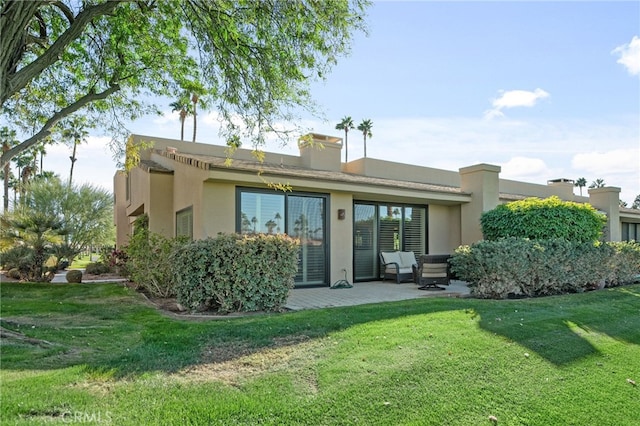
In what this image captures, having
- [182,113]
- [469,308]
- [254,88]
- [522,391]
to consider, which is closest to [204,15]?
[254,88]

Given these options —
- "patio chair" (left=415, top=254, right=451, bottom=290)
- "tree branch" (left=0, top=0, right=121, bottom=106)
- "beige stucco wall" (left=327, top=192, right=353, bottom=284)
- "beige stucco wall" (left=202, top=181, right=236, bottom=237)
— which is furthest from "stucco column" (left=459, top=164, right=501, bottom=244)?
"tree branch" (left=0, top=0, right=121, bottom=106)

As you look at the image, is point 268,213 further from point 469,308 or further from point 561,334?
point 561,334

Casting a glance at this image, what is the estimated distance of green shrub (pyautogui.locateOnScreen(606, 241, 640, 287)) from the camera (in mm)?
10303

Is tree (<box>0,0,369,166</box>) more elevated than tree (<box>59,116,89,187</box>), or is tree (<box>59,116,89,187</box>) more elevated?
tree (<box>0,0,369,166</box>)

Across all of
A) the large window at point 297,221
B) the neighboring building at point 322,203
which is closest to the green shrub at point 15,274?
the neighboring building at point 322,203

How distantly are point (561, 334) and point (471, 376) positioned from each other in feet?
7.83

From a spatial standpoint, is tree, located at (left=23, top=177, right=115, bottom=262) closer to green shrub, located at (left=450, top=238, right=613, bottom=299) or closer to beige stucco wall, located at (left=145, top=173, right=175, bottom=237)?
beige stucco wall, located at (left=145, top=173, right=175, bottom=237)

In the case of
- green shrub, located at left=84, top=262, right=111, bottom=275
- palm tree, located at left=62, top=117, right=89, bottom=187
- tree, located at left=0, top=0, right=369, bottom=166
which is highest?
tree, located at left=0, top=0, right=369, bottom=166

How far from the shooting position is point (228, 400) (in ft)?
10.8

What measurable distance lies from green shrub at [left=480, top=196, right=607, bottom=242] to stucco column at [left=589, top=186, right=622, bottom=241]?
8.14m

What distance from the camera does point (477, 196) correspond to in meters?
13.4

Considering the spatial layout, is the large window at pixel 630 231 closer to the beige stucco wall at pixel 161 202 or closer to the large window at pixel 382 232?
the large window at pixel 382 232

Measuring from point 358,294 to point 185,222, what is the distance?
225 inches

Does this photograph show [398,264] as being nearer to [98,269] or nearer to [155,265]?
[155,265]
